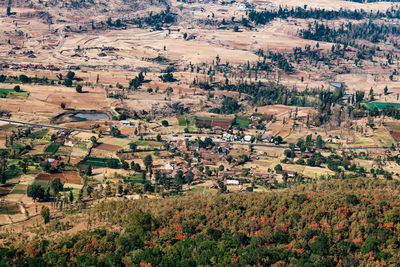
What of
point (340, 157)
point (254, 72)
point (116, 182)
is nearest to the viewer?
point (116, 182)

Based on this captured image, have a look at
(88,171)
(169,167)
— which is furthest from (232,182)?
(88,171)

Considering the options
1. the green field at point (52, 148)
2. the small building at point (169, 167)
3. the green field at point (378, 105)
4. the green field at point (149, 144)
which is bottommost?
the green field at point (378, 105)

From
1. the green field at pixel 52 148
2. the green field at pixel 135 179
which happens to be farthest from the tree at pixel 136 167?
the green field at pixel 52 148

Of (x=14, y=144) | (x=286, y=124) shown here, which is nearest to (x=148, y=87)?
(x=286, y=124)

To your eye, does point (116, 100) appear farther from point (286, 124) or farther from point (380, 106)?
point (380, 106)

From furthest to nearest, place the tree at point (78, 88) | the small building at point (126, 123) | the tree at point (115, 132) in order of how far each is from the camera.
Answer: the tree at point (78, 88)
the small building at point (126, 123)
the tree at point (115, 132)

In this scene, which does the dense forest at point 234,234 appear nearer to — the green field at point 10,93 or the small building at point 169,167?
the small building at point 169,167

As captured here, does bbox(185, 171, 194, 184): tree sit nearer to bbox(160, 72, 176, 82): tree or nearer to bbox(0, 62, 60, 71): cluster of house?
bbox(160, 72, 176, 82): tree
